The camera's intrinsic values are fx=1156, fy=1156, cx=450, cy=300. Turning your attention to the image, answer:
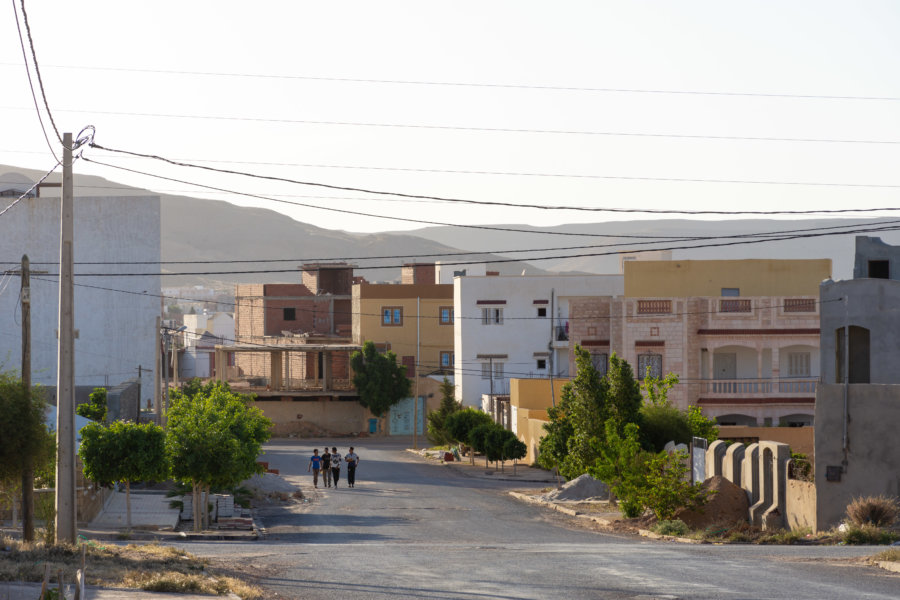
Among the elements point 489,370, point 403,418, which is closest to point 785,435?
point 489,370

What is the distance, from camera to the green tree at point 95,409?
43031mm

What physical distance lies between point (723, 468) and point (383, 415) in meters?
52.6

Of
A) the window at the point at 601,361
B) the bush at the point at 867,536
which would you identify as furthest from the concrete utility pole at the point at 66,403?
the window at the point at 601,361

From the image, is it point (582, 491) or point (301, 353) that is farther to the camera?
point (301, 353)

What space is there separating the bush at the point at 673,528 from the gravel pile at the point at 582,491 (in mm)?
11423

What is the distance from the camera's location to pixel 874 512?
24766 millimetres

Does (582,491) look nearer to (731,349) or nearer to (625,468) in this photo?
(625,468)

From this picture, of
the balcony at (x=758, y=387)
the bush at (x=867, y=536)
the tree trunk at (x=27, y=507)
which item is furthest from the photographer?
the balcony at (x=758, y=387)

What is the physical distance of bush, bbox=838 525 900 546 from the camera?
23.7 meters

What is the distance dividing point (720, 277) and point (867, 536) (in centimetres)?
→ 3626

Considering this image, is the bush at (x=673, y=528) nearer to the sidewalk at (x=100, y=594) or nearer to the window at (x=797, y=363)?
the sidewalk at (x=100, y=594)

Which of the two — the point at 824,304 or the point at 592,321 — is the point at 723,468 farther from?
the point at 592,321

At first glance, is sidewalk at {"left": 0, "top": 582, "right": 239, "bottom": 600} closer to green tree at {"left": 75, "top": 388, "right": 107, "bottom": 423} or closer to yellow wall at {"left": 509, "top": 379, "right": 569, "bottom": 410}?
green tree at {"left": 75, "top": 388, "right": 107, "bottom": 423}

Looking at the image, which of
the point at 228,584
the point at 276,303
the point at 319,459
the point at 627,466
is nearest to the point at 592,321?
the point at 319,459
